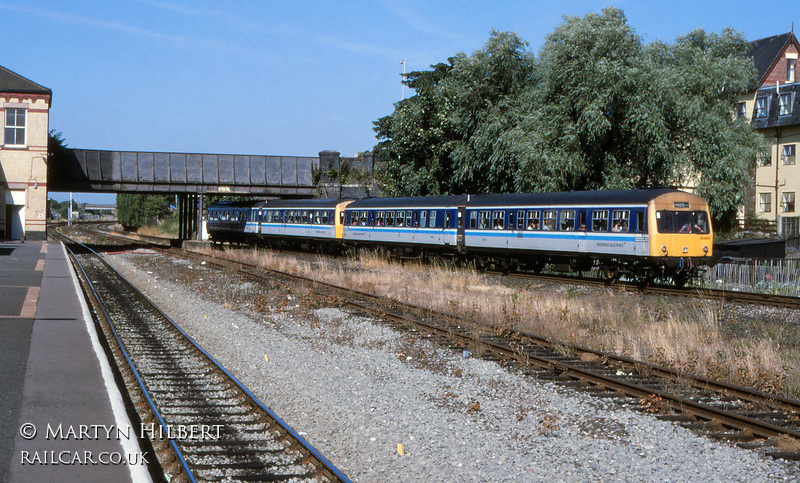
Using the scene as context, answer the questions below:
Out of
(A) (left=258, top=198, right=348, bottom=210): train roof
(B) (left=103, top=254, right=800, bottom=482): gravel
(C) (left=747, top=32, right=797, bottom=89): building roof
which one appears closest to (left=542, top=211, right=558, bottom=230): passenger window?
(B) (left=103, top=254, right=800, bottom=482): gravel

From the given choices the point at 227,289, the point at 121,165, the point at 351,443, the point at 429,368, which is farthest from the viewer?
the point at 121,165

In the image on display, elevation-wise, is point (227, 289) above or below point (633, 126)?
below

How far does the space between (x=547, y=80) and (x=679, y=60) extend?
26.3 ft

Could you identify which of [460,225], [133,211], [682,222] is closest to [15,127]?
[460,225]

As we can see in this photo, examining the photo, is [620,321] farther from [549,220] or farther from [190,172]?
[190,172]

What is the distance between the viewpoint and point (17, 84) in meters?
43.6

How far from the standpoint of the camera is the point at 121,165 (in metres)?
49.7

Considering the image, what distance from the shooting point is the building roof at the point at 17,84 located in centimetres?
4284

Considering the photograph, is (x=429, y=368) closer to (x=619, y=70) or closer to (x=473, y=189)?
(x=619, y=70)

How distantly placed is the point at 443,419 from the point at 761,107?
160 feet

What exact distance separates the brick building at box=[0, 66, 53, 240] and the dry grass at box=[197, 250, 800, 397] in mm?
25867

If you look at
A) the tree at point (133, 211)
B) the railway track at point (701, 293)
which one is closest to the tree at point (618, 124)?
the railway track at point (701, 293)

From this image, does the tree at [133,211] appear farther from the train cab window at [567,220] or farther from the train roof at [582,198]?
the train cab window at [567,220]

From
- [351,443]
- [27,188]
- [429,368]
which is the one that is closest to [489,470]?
[351,443]
